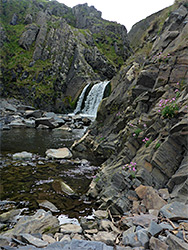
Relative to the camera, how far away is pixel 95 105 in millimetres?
44000

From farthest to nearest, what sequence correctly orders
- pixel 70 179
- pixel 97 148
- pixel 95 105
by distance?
pixel 95 105 < pixel 97 148 < pixel 70 179

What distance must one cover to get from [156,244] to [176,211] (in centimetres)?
156

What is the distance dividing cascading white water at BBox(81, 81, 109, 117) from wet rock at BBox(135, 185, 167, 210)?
36.0 metres

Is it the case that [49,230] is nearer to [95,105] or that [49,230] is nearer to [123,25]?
[95,105]

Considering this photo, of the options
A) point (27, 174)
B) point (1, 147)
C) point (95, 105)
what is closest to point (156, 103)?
point (27, 174)

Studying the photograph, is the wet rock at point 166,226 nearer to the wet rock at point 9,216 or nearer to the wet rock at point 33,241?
the wet rock at point 33,241

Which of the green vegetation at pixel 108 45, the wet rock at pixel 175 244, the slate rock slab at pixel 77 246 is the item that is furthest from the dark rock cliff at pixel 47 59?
the wet rock at pixel 175 244

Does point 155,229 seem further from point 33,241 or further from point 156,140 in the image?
point 156,140

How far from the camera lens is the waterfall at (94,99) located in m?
43.5

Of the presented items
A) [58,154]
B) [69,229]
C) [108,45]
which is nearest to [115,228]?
[69,229]

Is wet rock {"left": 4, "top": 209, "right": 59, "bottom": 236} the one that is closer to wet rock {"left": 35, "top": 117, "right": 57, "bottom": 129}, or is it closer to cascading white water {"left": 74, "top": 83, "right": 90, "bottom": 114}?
wet rock {"left": 35, "top": 117, "right": 57, "bottom": 129}

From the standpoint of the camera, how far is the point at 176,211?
502 cm

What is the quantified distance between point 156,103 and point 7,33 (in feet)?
270

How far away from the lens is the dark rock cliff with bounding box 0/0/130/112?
53562 millimetres
